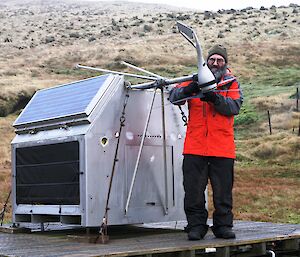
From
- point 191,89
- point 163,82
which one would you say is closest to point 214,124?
point 191,89

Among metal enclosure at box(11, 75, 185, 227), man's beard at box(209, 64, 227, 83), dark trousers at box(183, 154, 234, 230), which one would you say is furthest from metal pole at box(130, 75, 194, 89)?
dark trousers at box(183, 154, 234, 230)

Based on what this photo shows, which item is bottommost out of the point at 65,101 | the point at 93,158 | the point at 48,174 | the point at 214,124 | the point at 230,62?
the point at 48,174

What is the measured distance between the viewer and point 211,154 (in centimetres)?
596

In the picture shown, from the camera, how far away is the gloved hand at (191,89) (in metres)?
5.84

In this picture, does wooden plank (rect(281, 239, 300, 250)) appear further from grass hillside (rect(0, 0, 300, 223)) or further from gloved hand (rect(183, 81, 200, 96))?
grass hillside (rect(0, 0, 300, 223))

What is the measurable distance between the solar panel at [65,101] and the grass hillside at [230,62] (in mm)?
6209

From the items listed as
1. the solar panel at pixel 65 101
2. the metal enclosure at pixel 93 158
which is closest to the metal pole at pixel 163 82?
the metal enclosure at pixel 93 158

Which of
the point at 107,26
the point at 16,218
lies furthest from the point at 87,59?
the point at 16,218

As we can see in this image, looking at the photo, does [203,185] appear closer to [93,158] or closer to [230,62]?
[93,158]

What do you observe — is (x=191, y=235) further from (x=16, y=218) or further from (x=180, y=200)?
(x=16, y=218)

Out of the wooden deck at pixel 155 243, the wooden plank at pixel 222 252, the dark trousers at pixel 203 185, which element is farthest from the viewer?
the dark trousers at pixel 203 185

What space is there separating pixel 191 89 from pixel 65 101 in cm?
171

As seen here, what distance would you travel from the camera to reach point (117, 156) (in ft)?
21.2

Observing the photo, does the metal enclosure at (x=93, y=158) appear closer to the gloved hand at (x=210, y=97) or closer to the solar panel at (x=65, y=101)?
the solar panel at (x=65, y=101)
